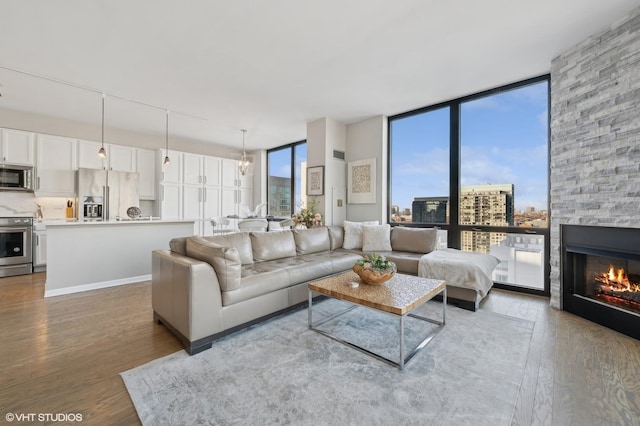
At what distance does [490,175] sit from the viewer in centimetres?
399

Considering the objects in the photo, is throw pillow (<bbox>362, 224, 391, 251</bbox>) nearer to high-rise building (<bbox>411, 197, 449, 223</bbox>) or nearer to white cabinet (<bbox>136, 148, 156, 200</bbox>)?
high-rise building (<bbox>411, 197, 449, 223</bbox>)

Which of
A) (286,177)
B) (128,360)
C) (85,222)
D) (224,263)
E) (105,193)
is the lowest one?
(128,360)

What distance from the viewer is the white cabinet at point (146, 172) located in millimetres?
6012

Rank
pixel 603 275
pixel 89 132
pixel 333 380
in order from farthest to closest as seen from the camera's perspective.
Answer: pixel 89 132 < pixel 603 275 < pixel 333 380

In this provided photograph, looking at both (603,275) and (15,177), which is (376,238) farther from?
(15,177)

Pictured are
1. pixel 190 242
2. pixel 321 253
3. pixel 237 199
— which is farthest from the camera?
pixel 237 199

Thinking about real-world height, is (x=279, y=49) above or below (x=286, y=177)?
above

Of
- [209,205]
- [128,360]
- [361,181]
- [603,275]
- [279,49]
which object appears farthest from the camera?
[209,205]

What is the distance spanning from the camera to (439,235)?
4.29 metres

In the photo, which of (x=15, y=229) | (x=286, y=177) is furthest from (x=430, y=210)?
(x=15, y=229)

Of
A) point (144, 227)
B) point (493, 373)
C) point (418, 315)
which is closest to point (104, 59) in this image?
point (144, 227)

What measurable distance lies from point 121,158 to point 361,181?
16.3 ft

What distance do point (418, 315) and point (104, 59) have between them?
4.43 m

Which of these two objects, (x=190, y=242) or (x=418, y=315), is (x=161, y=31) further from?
(x=418, y=315)
